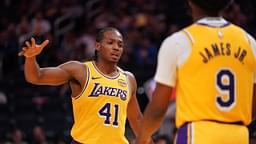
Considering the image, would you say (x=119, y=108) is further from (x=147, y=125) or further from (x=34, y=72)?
(x=147, y=125)

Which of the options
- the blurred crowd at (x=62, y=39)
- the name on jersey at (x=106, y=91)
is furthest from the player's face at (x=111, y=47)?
the blurred crowd at (x=62, y=39)

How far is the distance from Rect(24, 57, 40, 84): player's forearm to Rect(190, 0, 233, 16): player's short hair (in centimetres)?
224

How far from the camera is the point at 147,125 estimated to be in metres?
4.33

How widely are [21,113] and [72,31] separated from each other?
3.27m

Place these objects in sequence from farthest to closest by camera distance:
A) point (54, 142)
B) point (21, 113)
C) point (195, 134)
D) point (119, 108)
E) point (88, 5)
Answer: point (88, 5)
point (21, 113)
point (54, 142)
point (119, 108)
point (195, 134)

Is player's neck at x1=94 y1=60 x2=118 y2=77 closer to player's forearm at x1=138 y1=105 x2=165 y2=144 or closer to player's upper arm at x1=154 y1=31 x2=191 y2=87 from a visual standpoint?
player's forearm at x1=138 y1=105 x2=165 y2=144

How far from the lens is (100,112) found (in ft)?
21.8

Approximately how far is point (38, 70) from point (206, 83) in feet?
8.09

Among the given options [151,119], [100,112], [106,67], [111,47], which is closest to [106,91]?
[100,112]

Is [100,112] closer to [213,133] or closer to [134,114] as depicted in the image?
A: [134,114]

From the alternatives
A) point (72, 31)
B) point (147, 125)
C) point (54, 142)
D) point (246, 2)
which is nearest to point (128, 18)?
point (72, 31)

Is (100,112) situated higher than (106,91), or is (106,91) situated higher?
(106,91)

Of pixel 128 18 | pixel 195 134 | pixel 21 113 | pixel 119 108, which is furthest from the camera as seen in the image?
pixel 128 18

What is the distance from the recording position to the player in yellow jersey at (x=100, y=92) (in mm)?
6551
